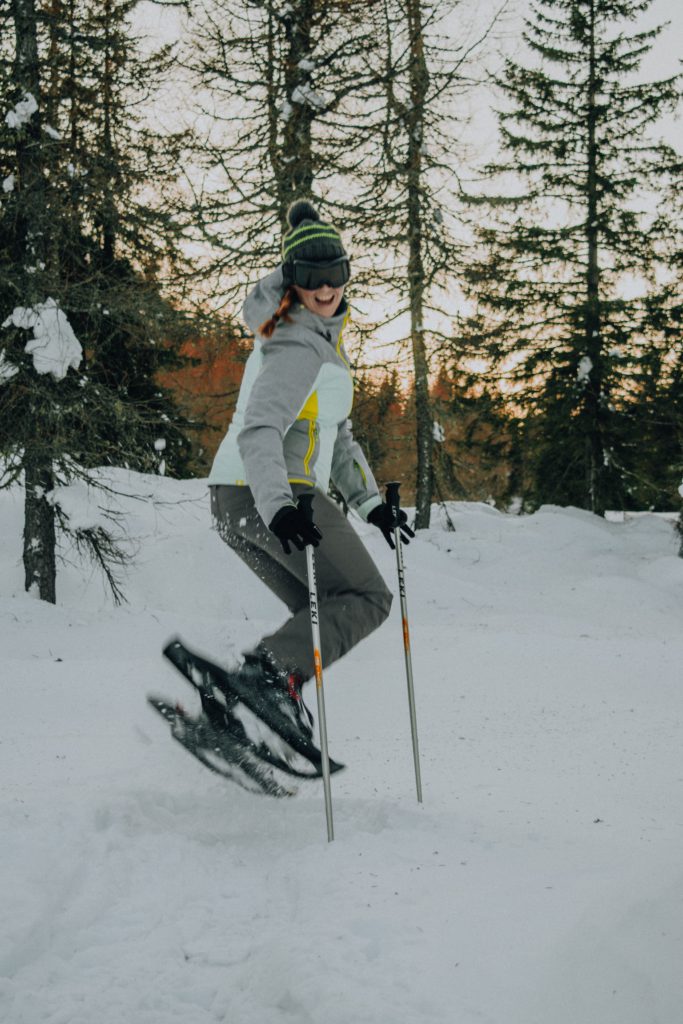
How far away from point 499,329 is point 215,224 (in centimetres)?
1087

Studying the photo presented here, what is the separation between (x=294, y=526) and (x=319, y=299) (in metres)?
1.04

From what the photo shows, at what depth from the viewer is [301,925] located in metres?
2.46

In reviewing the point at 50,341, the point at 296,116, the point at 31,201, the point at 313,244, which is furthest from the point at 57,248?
the point at 313,244

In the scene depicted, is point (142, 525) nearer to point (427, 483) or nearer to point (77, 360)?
point (77, 360)

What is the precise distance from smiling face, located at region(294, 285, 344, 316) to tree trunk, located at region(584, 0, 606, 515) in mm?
17855

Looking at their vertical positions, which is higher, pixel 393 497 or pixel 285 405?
pixel 285 405

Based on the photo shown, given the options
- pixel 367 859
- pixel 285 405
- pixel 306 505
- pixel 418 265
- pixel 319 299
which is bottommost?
pixel 367 859

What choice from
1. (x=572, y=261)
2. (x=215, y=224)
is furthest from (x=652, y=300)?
(x=215, y=224)

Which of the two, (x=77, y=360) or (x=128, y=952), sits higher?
(x=77, y=360)

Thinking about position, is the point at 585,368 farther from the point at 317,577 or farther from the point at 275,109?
the point at 317,577

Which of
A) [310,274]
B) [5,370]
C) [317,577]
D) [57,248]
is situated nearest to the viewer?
[310,274]

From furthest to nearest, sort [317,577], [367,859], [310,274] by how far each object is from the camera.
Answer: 1. [317,577]
2. [310,274]
3. [367,859]

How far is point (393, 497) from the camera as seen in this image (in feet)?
13.0

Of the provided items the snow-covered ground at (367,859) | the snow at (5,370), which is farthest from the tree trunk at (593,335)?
the snow at (5,370)
